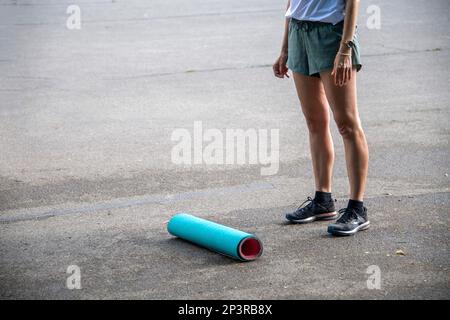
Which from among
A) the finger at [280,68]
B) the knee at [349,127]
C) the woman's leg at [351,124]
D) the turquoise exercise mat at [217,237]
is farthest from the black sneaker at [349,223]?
the finger at [280,68]

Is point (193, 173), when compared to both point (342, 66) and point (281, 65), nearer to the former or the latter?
point (281, 65)

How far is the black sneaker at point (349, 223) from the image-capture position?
5.55 meters

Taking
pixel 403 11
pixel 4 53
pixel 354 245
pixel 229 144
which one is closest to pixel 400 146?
pixel 229 144

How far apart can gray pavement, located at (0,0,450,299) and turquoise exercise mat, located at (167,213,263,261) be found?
75mm

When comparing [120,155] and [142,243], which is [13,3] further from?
[142,243]

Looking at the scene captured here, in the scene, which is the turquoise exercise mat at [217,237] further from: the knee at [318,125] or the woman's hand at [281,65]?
the woman's hand at [281,65]

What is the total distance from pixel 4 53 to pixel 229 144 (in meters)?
6.99

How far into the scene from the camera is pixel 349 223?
559 centimetres

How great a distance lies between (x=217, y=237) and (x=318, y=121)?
115cm

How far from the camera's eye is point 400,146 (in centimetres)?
788

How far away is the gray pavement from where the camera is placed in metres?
4.93
